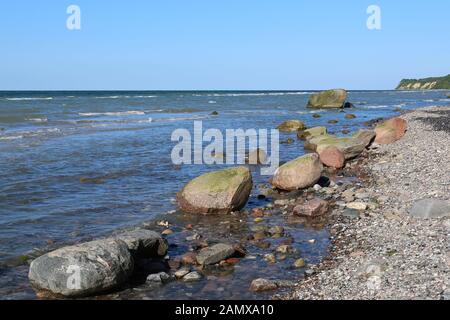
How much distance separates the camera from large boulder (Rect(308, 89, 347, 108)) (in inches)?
2259

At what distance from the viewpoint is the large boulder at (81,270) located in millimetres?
7098

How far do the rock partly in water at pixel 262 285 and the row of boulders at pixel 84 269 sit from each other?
1943mm

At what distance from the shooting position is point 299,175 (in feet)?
45.4

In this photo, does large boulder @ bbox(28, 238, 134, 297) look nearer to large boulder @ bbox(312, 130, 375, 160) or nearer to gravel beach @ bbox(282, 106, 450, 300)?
gravel beach @ bbox(282, 106, 450, 300)

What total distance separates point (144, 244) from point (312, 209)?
4.42 meters

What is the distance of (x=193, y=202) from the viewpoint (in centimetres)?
1180

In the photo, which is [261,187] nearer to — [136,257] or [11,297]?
[136,257]

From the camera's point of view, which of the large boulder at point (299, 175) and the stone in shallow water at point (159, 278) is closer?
the stone in shallow water at point (159, 278)

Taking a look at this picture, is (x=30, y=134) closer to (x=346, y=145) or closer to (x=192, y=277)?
(x=346, y=145)

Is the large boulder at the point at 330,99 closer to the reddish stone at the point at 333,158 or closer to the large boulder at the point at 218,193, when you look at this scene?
the reddish stone at the point at 333,158

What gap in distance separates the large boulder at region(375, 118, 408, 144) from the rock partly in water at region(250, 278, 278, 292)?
15.8 meters

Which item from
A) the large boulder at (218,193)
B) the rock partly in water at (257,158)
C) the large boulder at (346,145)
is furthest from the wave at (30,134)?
the large boulder at (218,193)

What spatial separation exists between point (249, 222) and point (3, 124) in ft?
97.2

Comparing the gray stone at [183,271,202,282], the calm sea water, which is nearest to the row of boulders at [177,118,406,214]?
the calm sea water
